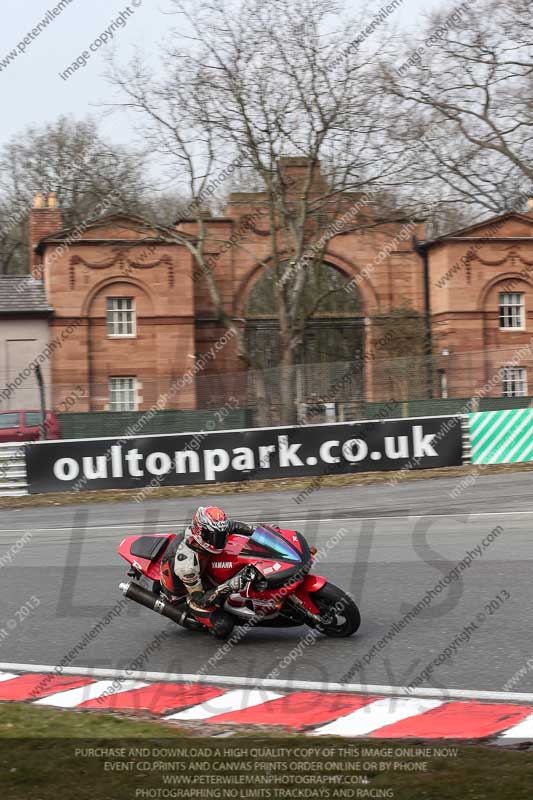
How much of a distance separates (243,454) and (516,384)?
1172 cm

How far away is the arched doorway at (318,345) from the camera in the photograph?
2939 centimetres

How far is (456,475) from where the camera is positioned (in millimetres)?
22875

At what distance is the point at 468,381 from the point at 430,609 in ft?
65.3

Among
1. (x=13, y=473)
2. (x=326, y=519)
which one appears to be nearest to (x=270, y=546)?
(x=326, y=519)

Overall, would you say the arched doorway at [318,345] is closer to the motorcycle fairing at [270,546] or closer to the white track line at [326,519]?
the white track line at [326,519]

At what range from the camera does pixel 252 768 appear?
5195mm

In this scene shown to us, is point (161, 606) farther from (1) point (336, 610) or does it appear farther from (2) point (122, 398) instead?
(2) point (122, 398)

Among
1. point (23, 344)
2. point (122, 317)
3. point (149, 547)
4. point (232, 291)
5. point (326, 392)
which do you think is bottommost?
point (149, 547)

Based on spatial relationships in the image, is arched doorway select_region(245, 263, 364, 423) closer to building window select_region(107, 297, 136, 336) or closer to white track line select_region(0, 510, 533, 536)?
building window select_region(107, 297, 136, 336)

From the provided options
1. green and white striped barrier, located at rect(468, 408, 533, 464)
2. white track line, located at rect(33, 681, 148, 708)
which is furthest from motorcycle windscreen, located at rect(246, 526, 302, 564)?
green and white striped barrier, located at rect(468, 408, 533, 464)

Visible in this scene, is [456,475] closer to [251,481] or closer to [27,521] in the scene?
[251,481]

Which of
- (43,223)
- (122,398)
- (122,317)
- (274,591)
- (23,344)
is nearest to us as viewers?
(274,591)

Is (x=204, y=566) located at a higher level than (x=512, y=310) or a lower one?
lower

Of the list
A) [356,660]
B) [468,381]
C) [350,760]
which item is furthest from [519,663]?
[468,381]
